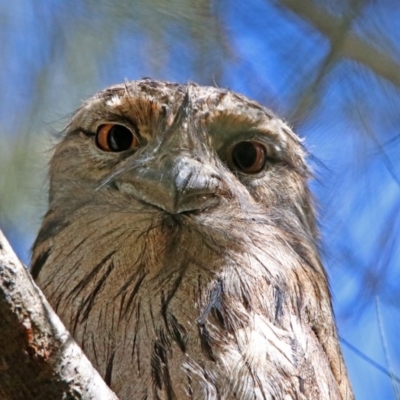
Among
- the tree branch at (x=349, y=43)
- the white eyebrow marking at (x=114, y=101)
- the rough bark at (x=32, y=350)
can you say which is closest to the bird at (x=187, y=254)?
the white eyebrow marking at (x=114, y=101)

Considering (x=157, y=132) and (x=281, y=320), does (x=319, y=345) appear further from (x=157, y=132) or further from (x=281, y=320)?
(x=157, y=132)

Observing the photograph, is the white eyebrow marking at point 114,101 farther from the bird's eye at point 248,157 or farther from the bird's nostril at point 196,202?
the bird's nostril at point 196,202

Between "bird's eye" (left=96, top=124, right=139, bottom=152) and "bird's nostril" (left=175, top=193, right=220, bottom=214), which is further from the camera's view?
"bird's eye" (left=96, top=124, right=139, bottom=152)

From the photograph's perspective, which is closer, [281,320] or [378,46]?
[281,320]

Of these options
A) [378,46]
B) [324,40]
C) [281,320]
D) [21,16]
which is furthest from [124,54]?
[281,320]

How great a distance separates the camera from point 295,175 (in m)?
3.06

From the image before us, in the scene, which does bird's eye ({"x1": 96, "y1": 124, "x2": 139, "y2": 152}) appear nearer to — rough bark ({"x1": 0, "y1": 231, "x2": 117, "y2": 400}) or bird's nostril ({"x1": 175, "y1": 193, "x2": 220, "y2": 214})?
bird's nostril ({"x1": 175, "y1": 193, "x2": 220, "y2": 214})

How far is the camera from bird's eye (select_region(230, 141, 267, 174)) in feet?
9.21

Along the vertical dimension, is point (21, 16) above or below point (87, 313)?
above

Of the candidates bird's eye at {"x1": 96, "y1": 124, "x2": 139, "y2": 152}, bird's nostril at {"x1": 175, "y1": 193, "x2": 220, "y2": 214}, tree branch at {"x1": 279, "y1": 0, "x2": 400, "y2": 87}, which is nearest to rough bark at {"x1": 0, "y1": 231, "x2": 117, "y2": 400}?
bird's nostril at {"x1": 175, "y1": 193, "x2": 220, "y2": 214}

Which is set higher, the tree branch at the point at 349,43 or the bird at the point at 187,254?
the tree branch at the point at 349,43

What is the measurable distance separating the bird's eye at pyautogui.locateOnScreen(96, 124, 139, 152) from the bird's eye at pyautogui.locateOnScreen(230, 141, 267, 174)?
1.13 ft

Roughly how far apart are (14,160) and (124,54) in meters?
0.56

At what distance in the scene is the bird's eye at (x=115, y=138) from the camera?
109 inches
